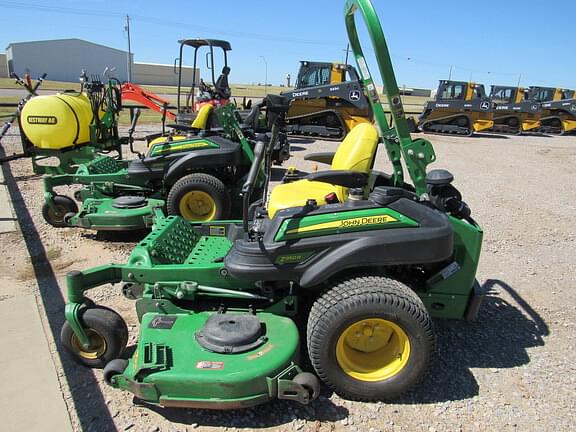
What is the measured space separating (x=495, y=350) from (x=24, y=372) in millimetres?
3213

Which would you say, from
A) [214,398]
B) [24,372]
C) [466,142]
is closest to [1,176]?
[24,372]

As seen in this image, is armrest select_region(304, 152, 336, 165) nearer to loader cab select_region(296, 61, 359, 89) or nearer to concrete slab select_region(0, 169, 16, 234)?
concrete slab select_region(0, 169, 16, 234)

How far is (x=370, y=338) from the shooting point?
2.68 m

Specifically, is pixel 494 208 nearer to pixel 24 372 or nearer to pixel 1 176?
pixel 24 372

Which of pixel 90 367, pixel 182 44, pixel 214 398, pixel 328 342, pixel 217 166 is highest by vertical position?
pixel 182 44

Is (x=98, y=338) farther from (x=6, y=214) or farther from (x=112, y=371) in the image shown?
(x=6, y=214)

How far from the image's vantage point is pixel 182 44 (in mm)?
9734

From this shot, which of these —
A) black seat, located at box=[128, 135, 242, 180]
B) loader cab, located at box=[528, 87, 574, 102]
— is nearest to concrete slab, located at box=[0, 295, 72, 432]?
black seat, located at box=[128, 135, 242, 180]

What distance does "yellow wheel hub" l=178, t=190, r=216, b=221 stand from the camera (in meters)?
5.32

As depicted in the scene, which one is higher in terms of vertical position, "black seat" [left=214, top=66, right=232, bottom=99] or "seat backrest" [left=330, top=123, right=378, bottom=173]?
"black seat" [left=214, top=66, right=232, bottom=99]

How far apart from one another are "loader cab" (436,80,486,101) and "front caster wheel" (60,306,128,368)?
17758 mm

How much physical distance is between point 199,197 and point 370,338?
3269 mm

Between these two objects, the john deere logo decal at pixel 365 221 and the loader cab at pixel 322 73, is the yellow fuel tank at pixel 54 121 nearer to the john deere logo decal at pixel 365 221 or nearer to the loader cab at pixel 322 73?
the john deere logo decal at pixel 365 221

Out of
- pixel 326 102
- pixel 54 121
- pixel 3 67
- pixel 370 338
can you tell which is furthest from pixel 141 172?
pixel 3 67
